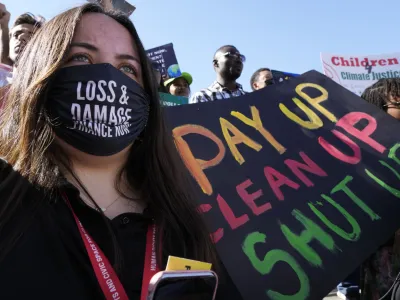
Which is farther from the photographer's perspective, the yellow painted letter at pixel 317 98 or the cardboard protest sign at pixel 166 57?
the cardboard protest sign at pixel 166 57

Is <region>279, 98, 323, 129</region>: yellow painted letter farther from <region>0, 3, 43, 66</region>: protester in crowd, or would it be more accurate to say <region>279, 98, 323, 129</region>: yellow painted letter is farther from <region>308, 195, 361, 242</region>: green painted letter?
<region>0, 3, 43, 66</region>: protester in crowd

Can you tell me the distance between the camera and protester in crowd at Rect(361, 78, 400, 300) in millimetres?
2012

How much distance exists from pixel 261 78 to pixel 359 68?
434 cm

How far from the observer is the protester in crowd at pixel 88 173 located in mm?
894

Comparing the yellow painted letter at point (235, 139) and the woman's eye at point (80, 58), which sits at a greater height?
the woman's eye at point (80, 58)

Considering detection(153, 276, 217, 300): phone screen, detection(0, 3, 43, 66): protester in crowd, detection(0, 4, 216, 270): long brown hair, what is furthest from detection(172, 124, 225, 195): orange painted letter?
detection(0, 3, 43, 66): protester in crowd

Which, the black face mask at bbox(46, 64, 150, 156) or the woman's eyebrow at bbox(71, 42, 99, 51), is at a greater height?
the woman's eyebrow at bbox(71, 42, 99, 51)

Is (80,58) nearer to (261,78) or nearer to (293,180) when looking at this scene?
(293,180)

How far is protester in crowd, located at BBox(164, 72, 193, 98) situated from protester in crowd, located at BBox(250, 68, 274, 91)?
73 cm

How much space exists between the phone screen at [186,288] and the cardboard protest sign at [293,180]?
0.71 metres

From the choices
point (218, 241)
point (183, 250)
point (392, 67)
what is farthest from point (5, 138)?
point (392, 67)

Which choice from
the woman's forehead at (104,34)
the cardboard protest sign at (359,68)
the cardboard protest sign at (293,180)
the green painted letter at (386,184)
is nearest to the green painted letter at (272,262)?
the cardboard protest sign at (293,180)

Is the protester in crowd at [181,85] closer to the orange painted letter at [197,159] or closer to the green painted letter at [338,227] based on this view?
the orange painted letter at [197,159]

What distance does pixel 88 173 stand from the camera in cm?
111
